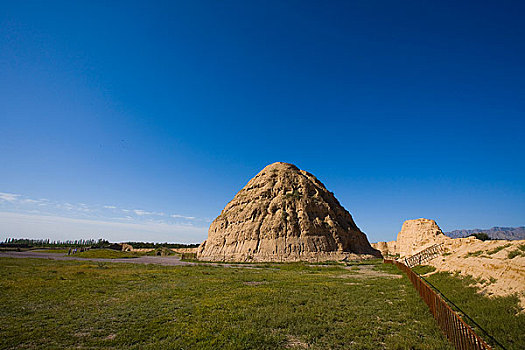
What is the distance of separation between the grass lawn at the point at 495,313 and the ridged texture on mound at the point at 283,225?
126ft

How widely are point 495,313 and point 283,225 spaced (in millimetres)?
46725

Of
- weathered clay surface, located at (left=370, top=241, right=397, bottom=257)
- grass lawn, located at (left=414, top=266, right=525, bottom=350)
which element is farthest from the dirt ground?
weathered clay surface, located at (left=370, top=241, right=397, bottom=257)

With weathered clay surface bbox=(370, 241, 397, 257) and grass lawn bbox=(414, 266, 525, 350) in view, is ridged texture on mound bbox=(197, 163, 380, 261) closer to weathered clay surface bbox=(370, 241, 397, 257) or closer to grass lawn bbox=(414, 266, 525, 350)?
grass lawn bbox=(414, 266, 525, 350)

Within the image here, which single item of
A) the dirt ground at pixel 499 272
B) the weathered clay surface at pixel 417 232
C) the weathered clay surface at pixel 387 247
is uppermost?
the weathered clay surface at pixel 417 232

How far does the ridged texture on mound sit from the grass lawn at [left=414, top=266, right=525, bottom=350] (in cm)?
3827

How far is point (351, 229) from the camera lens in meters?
62.7

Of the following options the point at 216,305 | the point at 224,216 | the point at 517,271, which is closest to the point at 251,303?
the point at 216,305

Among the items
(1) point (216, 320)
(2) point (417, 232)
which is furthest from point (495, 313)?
(2) point (417, 232)

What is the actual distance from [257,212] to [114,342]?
52.3 m

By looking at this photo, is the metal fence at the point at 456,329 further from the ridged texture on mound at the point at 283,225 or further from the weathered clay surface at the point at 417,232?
the weathered clay surface at the point at 417,232

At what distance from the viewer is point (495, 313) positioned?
9.30 m

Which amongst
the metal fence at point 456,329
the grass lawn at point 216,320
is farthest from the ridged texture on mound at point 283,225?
the metal fence at point 456,329

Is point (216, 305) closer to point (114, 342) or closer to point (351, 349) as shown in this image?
point (114, 342)

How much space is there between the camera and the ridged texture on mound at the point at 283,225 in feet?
172
